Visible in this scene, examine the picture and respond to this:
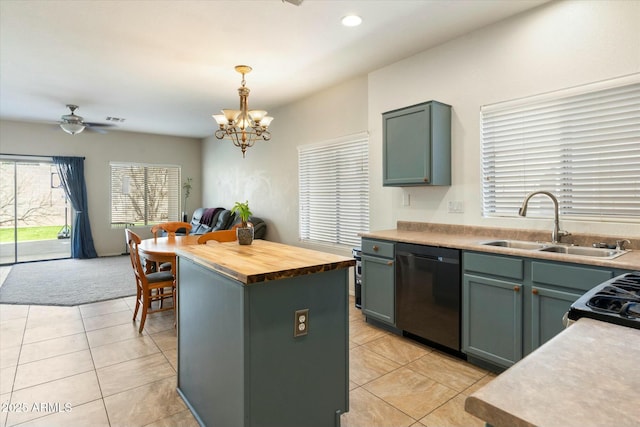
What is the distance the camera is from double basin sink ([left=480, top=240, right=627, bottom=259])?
2.27 m

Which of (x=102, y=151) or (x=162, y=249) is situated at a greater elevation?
(x=102, y=151)

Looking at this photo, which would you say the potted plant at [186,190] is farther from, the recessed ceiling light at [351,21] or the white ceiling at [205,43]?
the recessed ceiling light at [351,21]

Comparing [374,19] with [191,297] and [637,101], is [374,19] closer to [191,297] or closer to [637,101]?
[637,101]

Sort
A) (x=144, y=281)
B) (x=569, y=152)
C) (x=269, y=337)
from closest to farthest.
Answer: (x=269, y=337), (x=569, y=152), (x=144, y=281)

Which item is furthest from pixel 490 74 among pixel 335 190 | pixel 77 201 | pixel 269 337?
pixel 77 201

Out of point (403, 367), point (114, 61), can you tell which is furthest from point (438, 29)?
point (114, 61)

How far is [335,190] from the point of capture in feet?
15.8

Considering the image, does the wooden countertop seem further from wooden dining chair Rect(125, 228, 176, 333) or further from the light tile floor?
wooden dining chair Rect(125, 228, 176, 333)

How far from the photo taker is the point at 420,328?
299cm

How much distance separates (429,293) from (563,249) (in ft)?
3.28

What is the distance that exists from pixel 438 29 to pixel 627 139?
167 cm

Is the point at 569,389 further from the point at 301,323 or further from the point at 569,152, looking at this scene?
the point at 569,152

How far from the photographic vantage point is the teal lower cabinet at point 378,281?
126 inches

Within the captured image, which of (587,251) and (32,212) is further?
(32,212)
